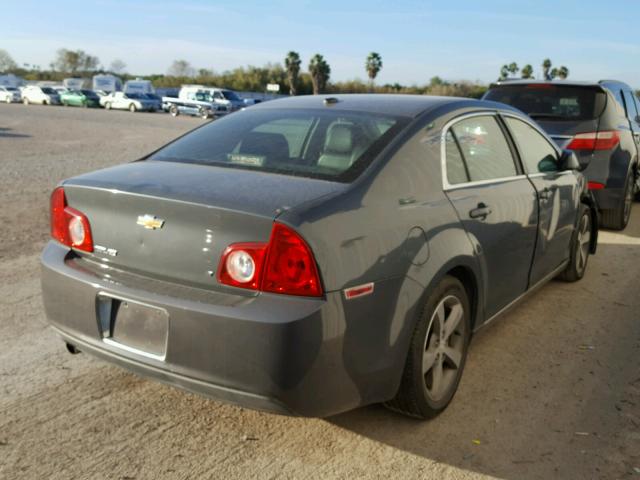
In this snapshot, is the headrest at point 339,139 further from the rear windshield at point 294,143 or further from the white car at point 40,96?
the white car at point 40,96

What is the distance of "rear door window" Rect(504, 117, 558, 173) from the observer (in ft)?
14.6

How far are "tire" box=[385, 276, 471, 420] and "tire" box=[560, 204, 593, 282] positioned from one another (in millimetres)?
2340

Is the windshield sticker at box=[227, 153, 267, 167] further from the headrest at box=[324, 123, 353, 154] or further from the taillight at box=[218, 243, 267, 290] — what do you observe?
the taillight at box=[218, 243, 267, 290]

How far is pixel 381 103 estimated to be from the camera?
12.6 feet

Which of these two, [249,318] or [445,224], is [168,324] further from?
[445,224]

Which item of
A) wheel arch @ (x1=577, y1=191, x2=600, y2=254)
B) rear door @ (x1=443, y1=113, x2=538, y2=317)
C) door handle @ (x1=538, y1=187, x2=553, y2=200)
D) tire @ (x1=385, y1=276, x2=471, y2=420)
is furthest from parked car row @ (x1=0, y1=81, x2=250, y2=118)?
tire @ (x1=385, y1=276, x2=471, y2=420)

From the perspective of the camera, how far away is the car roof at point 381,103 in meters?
3.65

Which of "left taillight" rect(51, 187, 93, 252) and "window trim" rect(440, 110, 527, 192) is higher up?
"window trim" rect(440, 110, 527, 192)

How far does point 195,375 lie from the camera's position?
271 cm

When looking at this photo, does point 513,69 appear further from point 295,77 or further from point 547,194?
point 547,194

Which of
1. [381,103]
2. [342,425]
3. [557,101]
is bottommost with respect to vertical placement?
[342,425]

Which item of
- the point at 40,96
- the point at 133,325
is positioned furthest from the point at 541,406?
the point at 40,96

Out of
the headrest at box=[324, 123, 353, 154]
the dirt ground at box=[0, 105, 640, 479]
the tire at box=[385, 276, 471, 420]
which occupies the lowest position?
the dirt ground at box=[0, 105, 640, 479]

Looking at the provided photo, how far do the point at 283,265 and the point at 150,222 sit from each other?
676 millimetres
